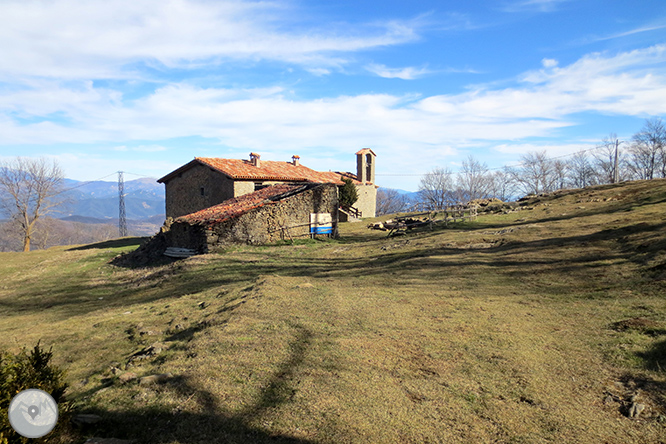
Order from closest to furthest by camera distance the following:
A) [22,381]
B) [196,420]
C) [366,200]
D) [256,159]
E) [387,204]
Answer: [22,381], [196,420], [256,159], [366,200], [387,204]

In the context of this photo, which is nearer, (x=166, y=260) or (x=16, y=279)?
(x=16, y=279)

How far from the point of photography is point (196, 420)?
14.0ft

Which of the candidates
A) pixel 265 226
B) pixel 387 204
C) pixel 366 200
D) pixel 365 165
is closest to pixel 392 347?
pixel 265 226

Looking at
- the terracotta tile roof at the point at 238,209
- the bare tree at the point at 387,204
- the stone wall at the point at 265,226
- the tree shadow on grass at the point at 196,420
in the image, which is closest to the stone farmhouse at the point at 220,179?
the stone wall at the point at 265,226

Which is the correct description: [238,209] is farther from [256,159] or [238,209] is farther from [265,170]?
[256,159]

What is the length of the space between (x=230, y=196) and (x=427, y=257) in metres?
20.5

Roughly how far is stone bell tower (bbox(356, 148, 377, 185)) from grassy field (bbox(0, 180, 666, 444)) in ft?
97.2

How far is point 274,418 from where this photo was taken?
13.9 feet

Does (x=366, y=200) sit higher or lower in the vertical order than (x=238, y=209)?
higher

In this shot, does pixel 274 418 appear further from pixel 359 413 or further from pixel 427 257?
pixel 427 257

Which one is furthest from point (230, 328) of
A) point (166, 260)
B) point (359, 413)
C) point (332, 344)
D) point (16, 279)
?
point (16, 279)

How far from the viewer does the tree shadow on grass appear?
3.96 m

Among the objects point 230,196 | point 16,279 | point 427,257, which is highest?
point 230,196

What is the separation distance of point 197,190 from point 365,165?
63.5 feet
